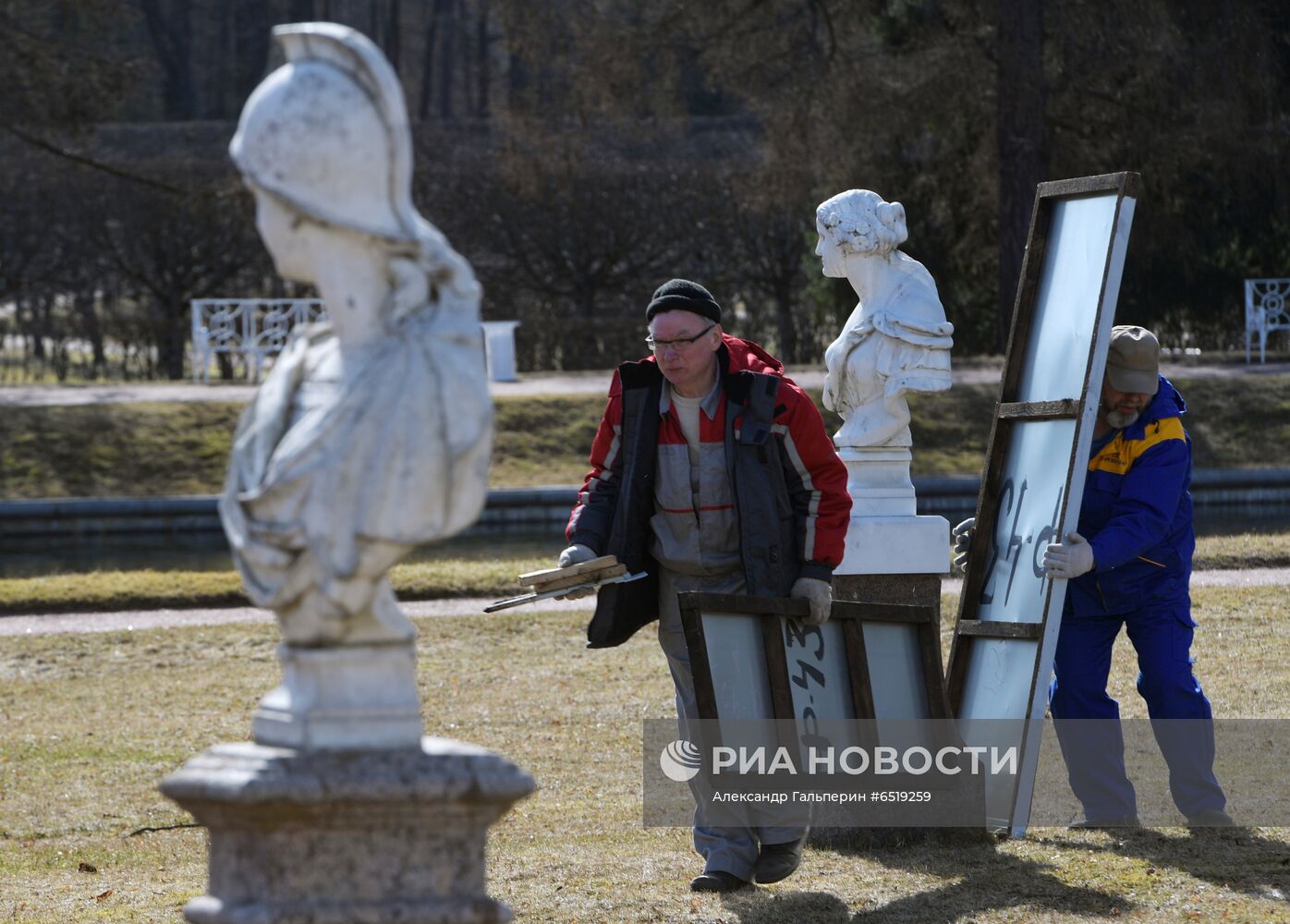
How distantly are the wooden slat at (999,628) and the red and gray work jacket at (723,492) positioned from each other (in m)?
0.76

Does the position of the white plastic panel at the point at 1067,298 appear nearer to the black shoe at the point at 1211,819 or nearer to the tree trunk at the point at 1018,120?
the black shoe at the point at 1211,819

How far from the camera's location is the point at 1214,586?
11305mm

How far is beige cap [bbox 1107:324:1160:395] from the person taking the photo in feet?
19.6

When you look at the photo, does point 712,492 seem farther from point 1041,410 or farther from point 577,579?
point 1041,410

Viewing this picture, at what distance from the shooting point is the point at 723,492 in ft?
18.4

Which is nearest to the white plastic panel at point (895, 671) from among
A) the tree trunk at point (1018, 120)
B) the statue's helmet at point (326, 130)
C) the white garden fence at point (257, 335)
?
the statue's helmet at point (326, 130)

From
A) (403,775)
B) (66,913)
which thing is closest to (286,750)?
(403,775)

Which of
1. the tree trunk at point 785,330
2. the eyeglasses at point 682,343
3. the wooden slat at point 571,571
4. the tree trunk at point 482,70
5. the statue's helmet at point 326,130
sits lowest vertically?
the wooden slat at point 571,571

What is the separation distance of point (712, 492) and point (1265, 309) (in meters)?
19.7

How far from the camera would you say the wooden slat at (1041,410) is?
605cm

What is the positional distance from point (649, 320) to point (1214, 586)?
6.58m

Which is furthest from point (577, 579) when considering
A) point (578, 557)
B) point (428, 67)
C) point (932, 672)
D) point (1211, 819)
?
point (428, 67)

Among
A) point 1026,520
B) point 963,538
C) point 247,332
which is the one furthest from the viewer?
point 247,332

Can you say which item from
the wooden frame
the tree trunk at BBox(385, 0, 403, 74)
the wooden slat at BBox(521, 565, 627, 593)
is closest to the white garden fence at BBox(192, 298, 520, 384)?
the wooden frame
